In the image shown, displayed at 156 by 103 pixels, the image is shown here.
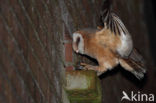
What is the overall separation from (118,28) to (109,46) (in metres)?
0.21

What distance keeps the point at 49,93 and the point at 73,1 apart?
80 cm

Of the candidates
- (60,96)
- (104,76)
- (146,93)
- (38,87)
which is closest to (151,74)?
(146,93)

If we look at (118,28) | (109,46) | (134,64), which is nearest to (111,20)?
(118,28)

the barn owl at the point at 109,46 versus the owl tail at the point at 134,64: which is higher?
→ the barn owl at the point at 109,46

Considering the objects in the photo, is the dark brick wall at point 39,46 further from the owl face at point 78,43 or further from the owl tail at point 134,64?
the owl tail at point 134,64

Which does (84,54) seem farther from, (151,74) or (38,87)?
(151,74)

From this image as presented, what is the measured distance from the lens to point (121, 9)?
4.38 meters

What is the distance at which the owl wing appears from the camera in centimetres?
280

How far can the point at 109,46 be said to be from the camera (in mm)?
3064

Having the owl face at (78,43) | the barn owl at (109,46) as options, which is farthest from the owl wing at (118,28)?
the owl face at (78,43)

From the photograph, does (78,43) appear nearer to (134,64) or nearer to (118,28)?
(118,28)

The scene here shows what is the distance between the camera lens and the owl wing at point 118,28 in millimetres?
2801

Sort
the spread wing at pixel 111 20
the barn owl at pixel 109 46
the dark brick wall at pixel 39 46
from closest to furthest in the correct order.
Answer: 1. the dark brick wall at pixel 39 46
2. the spread wing at pixel 111 20
3. the barn owl at pixel 109 46

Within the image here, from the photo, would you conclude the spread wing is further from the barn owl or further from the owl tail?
the owl tail
